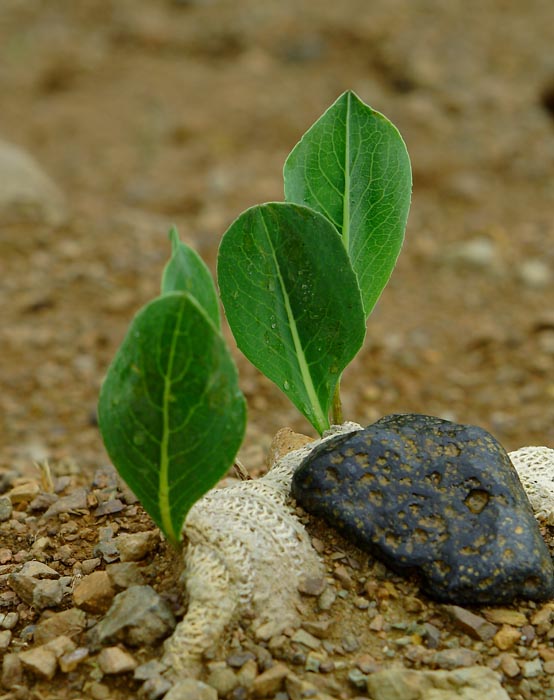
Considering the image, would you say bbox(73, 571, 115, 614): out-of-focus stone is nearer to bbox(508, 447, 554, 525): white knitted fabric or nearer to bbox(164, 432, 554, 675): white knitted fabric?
bbox(164, 432, 554, 675): white knitted fabric

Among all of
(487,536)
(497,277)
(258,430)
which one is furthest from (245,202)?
(487,536)

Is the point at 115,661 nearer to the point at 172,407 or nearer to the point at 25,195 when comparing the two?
the point at 172,407

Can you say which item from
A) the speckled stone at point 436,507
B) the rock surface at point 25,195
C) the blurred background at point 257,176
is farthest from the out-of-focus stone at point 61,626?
the rock surface at point 25,195

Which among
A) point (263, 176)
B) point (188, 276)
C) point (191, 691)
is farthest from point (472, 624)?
point (263, 176)

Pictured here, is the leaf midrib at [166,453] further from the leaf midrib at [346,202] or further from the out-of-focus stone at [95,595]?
the leaf midrib at [346,202]

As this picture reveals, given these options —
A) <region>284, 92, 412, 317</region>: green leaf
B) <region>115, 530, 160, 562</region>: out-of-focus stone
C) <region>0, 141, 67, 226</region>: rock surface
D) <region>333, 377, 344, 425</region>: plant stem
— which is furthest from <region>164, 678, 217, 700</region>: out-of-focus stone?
<region>0, 141, 67, 226</region>: rock surface
